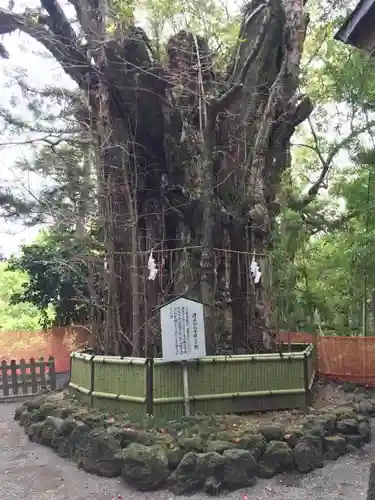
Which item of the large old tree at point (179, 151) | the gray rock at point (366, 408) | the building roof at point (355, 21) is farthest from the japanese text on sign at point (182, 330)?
the building roof at point (355, 21)

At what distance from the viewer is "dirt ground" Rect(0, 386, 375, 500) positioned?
213 inches

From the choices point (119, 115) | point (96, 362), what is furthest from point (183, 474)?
point (119, 115)

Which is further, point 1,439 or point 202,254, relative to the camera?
point 202,254

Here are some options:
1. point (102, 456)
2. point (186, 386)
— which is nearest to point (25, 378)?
point (186, 386)

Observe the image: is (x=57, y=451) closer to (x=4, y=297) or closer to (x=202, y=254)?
(x=202, y=254)

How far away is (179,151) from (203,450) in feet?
17.9

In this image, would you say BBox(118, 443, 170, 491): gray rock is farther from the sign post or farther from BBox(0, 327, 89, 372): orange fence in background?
BBox(0, 327, 89, 372): orange fence in background

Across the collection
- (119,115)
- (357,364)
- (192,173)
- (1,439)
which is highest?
(119,115)

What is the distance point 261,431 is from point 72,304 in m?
9.34

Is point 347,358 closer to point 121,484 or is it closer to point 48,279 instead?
point 121,484

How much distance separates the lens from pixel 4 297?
27328 mm

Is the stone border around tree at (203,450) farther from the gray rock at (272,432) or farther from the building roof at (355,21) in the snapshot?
the building roof at (355,21)

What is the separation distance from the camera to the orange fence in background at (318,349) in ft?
33.9

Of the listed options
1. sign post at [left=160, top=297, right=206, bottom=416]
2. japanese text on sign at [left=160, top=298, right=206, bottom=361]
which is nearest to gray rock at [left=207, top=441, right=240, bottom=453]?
sign post at [left=160, top=297, right=206, bottom=416]
